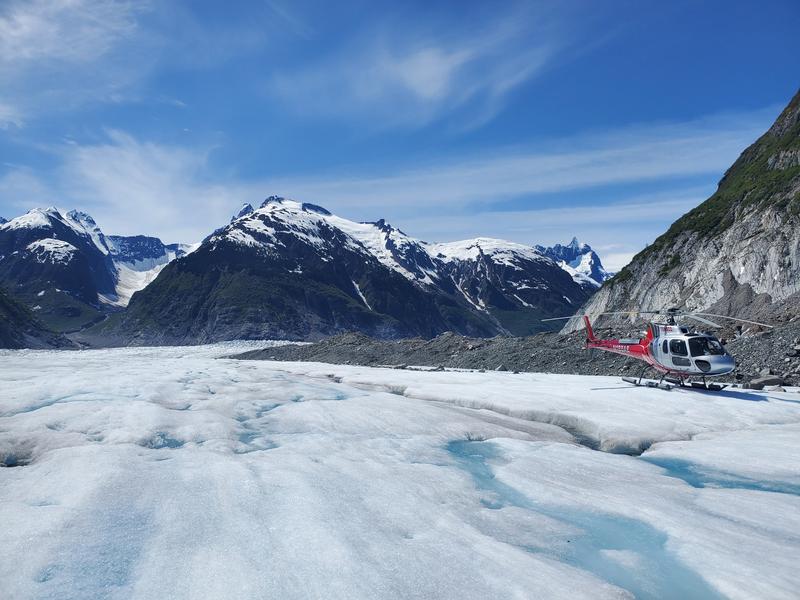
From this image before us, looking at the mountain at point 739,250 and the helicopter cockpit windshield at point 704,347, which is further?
the mountain at point 739,250

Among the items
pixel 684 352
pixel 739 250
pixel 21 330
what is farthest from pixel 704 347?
pixel 21 330

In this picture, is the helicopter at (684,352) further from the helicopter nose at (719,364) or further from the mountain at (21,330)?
the mountain at (21,330)

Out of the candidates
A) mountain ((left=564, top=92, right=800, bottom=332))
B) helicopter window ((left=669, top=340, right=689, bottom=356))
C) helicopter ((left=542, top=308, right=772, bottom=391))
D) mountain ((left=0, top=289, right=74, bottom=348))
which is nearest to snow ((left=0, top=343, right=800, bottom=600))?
helicopter ((left=542, top=308, right=772, bottom=391))

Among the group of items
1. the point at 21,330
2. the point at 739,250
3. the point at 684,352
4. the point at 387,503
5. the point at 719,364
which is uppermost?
the point at 739,250

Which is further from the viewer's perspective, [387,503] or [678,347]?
[678,347]

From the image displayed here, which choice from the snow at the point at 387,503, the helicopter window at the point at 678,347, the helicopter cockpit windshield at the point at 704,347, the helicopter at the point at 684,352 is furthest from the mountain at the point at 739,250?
the snow at the point at 387,503

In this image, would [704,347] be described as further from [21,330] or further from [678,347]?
[21,330]

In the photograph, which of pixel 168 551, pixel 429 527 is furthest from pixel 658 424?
pixel 168 551

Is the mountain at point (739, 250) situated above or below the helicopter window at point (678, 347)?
above
